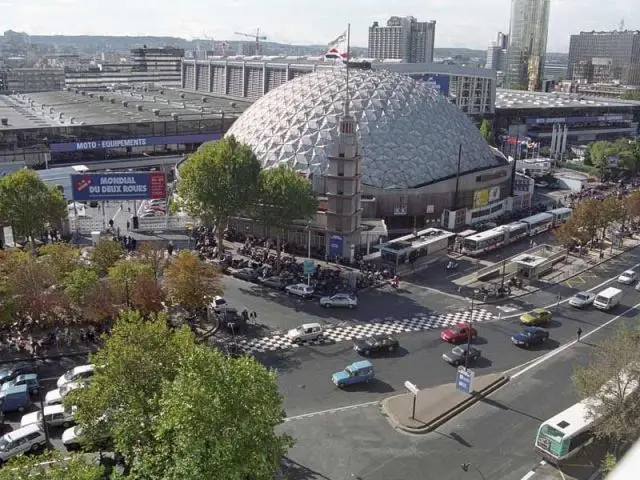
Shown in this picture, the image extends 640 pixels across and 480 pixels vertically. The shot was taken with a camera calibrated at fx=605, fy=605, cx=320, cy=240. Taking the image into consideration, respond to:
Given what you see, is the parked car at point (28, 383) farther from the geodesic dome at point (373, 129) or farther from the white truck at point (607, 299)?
the white truck at point (607, 299)

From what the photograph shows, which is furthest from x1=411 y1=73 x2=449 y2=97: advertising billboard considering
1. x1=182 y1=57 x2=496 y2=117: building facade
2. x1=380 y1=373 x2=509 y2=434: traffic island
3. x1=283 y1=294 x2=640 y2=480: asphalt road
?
x1=283 y1=294 x2=640 y2=480: asphalt road

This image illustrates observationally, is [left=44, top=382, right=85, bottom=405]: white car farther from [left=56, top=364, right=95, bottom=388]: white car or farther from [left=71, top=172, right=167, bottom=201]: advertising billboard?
[left=71, top=172, right=167, bottom=201]: advertising billboard

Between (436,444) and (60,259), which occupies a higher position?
(60,259)

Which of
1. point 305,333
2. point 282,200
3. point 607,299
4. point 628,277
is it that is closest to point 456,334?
point 305,333

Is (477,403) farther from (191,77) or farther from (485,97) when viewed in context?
(191,77)

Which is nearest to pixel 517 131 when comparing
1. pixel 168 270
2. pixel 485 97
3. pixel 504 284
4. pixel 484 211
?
pixel 485 97

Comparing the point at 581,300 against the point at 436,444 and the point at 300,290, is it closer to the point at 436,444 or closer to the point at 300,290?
the point at 300,290
